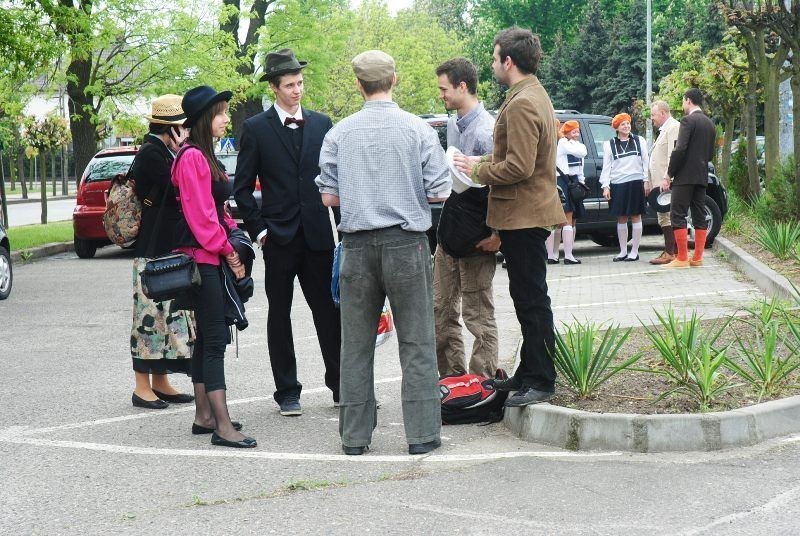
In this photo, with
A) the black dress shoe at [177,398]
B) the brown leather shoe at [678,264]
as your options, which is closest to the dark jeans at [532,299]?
the black dress shoe at [177,398]

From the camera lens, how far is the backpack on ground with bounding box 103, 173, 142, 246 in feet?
22.7

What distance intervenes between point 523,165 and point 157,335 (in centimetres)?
257

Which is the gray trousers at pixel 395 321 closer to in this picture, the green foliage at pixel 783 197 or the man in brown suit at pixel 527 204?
the man in brown suit at pixel 527 204

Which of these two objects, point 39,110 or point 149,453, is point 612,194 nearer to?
point 149,453

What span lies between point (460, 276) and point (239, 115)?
106 ft

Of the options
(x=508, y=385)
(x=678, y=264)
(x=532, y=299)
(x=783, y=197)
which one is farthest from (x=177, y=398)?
(x=783, y=197)

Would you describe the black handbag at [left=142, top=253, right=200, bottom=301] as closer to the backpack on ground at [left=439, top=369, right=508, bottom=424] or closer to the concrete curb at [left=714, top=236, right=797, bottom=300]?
the backpack on ground at [left=439, top=369, right=508, bottom=424]

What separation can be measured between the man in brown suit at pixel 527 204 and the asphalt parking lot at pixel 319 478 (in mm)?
456

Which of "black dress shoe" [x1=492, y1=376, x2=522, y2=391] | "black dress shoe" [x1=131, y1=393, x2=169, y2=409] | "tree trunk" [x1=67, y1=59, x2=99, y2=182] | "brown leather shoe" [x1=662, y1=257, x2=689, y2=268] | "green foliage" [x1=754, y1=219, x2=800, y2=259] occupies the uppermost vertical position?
"tree trunk" [x1=67, y1=59, x2=99, y2=182]

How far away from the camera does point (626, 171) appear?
593 inches

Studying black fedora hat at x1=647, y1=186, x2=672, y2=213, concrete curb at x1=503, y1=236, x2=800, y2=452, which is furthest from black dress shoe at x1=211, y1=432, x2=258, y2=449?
black fedora hat at x1=647, y1=186, x2=672, y2=213

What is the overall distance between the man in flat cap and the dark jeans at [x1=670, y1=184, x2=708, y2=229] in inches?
319

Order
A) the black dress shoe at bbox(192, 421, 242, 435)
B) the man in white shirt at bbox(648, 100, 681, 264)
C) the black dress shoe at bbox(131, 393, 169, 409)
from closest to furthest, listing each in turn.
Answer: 1. the black dress shoe at bbox(192, 421, 242, 435)
2. the black dress shoe at bbox(131, 393, 169, 409)
3. the man in white shirt at bbox(648, 100, 681, 264)

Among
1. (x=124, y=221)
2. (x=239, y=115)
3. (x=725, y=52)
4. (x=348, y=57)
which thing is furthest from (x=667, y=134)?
(x=348, y=57)
